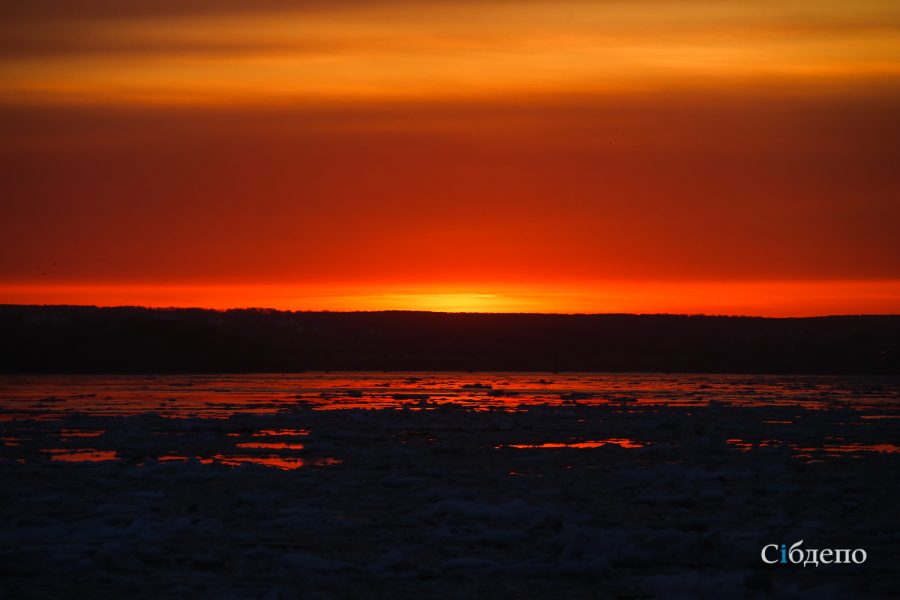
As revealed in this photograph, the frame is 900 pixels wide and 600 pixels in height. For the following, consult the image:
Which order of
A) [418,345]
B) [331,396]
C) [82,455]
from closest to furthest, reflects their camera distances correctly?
[82,455], [331,396], [418,345]

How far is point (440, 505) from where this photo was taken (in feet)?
47.3

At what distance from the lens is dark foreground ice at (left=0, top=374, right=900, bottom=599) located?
10.9 meters

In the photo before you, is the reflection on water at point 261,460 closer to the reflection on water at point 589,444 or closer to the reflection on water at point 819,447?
the reflection on water at point 589,444

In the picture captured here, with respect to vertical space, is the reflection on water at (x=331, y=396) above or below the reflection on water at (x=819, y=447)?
above

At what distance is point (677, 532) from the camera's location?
41.4 ft

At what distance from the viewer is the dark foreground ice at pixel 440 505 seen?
10.9 metres

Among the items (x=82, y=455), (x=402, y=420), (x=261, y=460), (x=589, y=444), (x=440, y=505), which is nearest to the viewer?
(x=440, y=505)

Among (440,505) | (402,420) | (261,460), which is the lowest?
(440,505)

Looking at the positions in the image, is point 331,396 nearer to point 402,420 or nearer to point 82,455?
point 402,420

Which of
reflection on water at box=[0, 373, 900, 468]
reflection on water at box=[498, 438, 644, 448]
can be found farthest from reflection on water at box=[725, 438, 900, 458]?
reflection on water at box=[498, 438, 644, 448]

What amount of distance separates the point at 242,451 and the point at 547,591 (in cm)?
1122

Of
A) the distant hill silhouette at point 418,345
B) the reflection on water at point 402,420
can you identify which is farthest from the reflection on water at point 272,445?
the distant hill silhouette at point 418,345


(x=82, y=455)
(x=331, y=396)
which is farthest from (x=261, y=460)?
(x=331, y=396)

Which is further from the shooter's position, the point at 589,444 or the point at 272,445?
the point at 589,444
